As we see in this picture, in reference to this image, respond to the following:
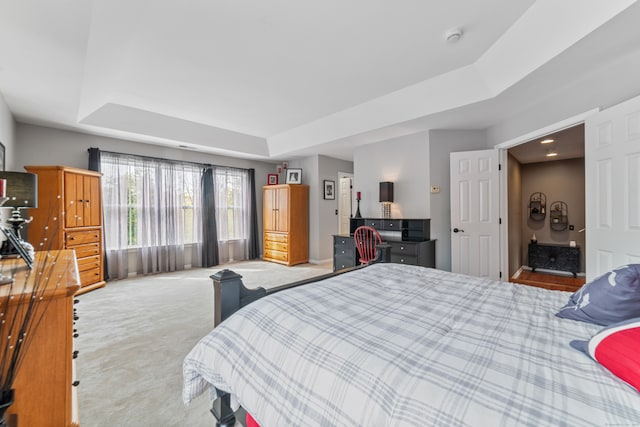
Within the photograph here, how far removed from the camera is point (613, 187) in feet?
7.27

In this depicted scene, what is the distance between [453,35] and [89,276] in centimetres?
521

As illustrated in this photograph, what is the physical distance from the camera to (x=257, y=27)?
2217 millimetres

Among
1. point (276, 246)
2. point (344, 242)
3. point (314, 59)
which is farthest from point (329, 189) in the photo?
point (314, 59)

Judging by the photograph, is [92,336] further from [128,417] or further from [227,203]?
[227,203]

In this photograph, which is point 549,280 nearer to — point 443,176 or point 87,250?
point 443,176

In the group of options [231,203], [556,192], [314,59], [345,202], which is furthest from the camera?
[345,202]

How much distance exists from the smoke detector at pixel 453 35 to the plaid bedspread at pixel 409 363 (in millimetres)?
2073

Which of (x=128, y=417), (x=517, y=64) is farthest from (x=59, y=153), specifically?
(x=517, y=64)

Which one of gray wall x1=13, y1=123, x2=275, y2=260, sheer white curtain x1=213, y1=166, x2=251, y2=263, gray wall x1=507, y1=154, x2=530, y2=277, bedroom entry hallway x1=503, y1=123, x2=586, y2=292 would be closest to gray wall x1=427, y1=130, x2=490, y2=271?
gray wall x1=507, y1=154, x2=530, y2=277

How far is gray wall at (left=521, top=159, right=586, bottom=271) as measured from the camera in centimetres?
500

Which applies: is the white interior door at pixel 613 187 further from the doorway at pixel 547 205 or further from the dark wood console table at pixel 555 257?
the dark wood console table at pixel 555 257

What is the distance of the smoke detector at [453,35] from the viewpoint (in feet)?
7.39

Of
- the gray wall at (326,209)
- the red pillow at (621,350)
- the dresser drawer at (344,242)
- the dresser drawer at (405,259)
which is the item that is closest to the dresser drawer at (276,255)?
the gray wall at (326,209)

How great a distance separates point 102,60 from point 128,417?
272 centimetres
